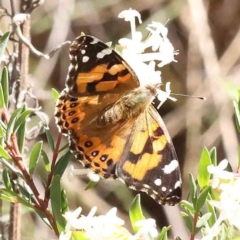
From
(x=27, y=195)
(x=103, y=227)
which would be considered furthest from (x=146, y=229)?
(x=27, y=195)

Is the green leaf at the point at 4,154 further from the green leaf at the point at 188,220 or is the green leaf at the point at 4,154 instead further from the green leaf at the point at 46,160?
the green leaf at the point at 188,220

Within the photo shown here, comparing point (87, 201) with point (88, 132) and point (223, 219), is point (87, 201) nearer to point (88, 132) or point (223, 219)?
point (88, 132)

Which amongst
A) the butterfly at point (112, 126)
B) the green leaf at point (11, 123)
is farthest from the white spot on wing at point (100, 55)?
the green leaf at point (11, 123)

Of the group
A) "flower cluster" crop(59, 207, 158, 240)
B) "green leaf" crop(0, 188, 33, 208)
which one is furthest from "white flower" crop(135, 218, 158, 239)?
"green leaf" crop(0, 188, 33, 208)

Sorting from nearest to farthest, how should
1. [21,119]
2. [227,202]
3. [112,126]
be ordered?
[227,202] < [21,119] < [112,126]

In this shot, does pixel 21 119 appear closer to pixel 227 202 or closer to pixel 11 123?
pixel 11 123

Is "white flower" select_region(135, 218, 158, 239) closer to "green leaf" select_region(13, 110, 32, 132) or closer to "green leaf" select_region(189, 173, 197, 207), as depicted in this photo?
"green leaf" select_region(189, 173, 197, 207)
